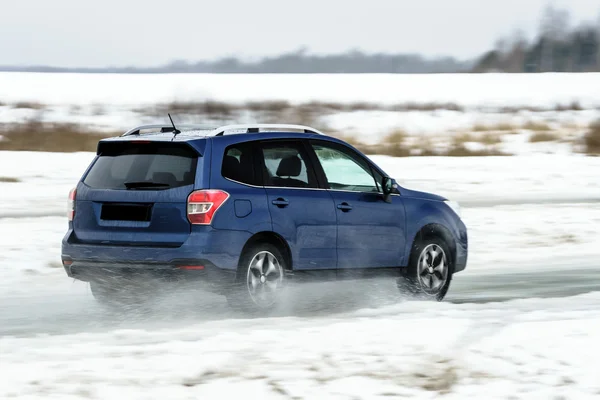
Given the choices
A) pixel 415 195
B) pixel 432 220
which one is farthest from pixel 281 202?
pixel 432 220

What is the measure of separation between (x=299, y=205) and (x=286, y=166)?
36cm

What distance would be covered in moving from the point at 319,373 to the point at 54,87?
76958 millimetres

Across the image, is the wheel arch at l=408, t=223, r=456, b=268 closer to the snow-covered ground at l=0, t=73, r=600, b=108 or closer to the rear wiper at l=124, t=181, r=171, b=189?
the rear wiper at l=124, t=181, r=171, b=189

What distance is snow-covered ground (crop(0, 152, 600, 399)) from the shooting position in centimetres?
667

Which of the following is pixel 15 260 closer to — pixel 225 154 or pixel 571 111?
pixel 225 154

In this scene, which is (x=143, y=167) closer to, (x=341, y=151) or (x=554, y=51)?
(x=341, y=151)

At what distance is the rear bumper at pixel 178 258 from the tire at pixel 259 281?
0.13m

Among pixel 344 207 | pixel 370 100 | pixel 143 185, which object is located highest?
pixel 370 100

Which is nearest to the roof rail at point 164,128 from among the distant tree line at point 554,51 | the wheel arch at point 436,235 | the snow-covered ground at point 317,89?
the wheel arch at point 436,235

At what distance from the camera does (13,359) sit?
7.38 meters

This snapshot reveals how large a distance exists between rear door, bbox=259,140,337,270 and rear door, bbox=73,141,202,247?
776 millimetres

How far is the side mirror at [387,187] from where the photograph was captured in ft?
33.6

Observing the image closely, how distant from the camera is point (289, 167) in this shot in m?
9.73

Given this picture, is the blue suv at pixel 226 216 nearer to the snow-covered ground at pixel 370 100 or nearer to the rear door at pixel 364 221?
the rear door at pixel 364 221
